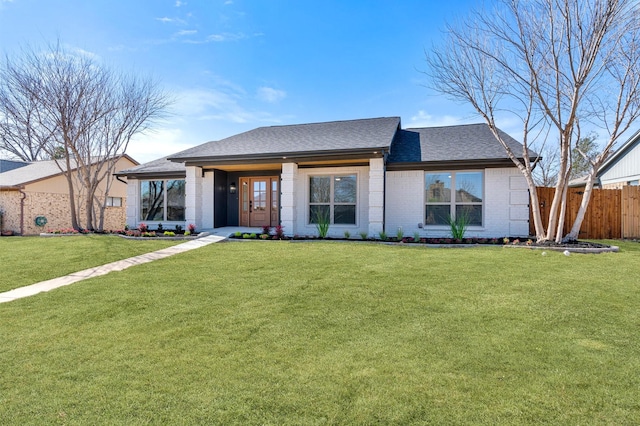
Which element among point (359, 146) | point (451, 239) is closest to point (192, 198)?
point (359, 146)

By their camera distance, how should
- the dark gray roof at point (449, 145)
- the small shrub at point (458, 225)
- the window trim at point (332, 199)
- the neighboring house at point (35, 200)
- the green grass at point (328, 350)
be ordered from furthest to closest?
1. the neighboring house at point (35, 200)
2. the window trim at point (332, 199)
3. the dark gray roof at point (449, 145)
4. the small shrub at point (458, 225)
5. the green grass at point (328, 350)

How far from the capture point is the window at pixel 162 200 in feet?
46.0

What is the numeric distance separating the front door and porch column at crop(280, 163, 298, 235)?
7.47ft

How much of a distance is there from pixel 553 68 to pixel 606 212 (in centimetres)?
612

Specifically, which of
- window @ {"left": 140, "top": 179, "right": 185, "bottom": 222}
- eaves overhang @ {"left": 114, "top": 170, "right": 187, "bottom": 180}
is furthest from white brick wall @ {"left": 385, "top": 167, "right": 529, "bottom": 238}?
window @ {"left": 140, "top": 179, "right": 185, "bottom": 222}

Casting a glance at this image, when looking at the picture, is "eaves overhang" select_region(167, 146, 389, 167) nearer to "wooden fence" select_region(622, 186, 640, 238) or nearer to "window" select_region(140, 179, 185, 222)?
"window" select_region(140, 179, 185, 222)

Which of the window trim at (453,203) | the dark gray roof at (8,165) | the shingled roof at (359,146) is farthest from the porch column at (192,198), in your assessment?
the dark gray roof at (8,165)

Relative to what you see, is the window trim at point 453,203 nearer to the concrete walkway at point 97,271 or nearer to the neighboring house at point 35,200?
the concrete walkway at point 97,271

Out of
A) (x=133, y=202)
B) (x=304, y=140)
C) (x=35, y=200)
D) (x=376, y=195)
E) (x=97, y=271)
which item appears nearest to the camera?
(x=97, y=271)

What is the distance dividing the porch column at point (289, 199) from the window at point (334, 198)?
0.93m

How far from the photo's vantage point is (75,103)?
13562 mm

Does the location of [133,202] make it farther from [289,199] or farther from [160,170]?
[289,199]

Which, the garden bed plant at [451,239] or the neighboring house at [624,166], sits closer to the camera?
the garden bed plant at [451,239]

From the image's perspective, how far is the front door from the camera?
1395 centimetres
